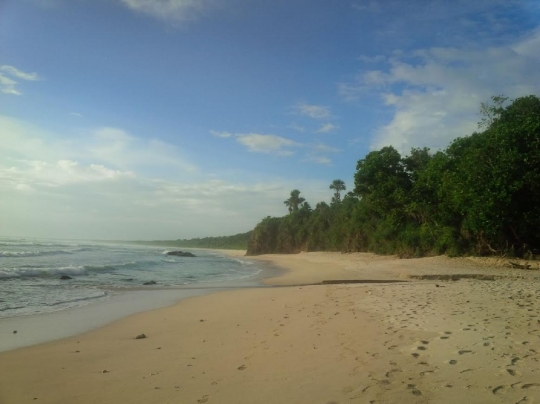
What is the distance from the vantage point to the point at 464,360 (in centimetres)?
509

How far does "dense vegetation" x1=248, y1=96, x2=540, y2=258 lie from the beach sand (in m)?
11.3

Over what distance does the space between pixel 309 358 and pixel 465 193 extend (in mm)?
18316

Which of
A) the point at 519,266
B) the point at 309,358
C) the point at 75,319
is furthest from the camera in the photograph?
the point at 519,266

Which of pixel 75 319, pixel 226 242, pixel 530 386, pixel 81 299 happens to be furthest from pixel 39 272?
pixel 226 242

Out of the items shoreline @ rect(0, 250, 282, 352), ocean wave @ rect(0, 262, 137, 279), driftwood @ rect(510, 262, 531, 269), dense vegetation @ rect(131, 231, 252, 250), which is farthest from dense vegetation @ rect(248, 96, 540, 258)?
dense vegetation @ rect(131, 231, 252, 250)

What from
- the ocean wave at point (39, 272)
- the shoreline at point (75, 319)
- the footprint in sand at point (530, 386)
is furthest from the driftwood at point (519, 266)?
the ocean wave at point (39, 272)

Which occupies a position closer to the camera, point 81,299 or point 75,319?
point 75,319

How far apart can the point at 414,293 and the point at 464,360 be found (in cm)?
624

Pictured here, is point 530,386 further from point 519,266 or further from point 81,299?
point 519,266

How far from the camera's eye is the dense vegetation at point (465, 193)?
1933cm

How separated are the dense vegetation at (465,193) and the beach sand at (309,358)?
1129 centimetres

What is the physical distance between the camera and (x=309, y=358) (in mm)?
5734

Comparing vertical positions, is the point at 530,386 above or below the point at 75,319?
above

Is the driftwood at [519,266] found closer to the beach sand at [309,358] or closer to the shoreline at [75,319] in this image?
the beach sand at [309,358]
